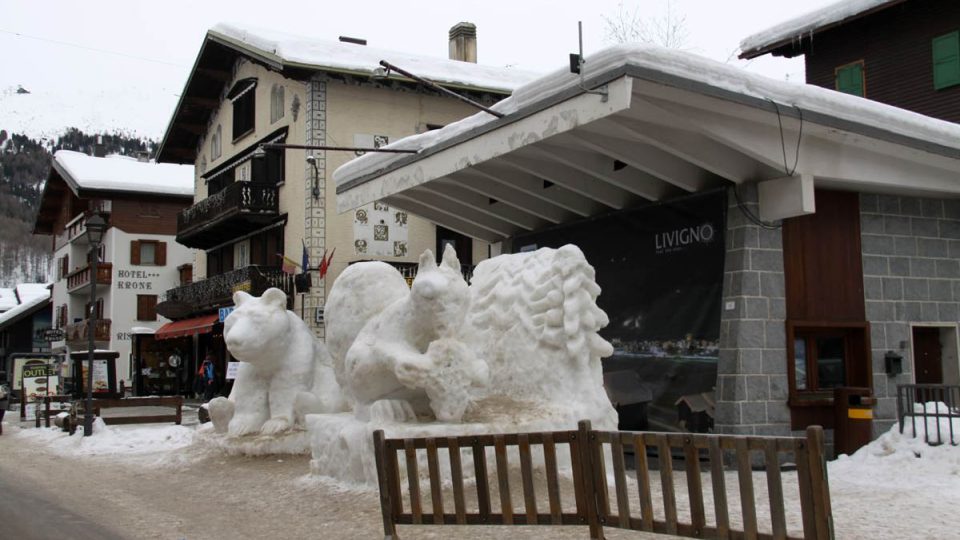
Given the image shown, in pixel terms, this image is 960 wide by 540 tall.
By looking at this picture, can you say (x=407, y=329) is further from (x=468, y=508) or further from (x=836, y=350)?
(x=836, y=350)

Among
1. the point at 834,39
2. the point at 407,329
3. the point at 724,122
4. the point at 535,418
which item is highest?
the point at 834,39

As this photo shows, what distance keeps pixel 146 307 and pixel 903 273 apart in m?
38.1

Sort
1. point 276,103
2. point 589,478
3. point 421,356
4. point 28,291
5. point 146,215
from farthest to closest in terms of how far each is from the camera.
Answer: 1. point 28,291
2. point 146,215
3. point 276,103
4. point 421,356
5. point 589,478

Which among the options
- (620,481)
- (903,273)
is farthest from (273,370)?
(903,273)

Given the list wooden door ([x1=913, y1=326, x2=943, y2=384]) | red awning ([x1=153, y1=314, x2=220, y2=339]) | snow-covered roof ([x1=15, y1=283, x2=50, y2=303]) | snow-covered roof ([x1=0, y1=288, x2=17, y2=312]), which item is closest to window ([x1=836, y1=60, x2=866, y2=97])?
wooden door ([x1=913, y1=326, x2=943, y2=384])

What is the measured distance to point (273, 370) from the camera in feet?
35.6

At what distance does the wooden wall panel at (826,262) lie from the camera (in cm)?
1100

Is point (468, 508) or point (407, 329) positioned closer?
point (468, 508)

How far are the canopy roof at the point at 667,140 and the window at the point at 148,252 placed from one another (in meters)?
33.2

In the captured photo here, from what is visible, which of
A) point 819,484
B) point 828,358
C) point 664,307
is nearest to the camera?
point 819,484

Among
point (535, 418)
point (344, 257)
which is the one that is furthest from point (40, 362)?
point (535, 418)

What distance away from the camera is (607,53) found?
9234 millimetres

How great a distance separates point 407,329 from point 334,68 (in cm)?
1820

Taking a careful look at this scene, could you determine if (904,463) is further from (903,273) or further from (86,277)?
(86,277)
